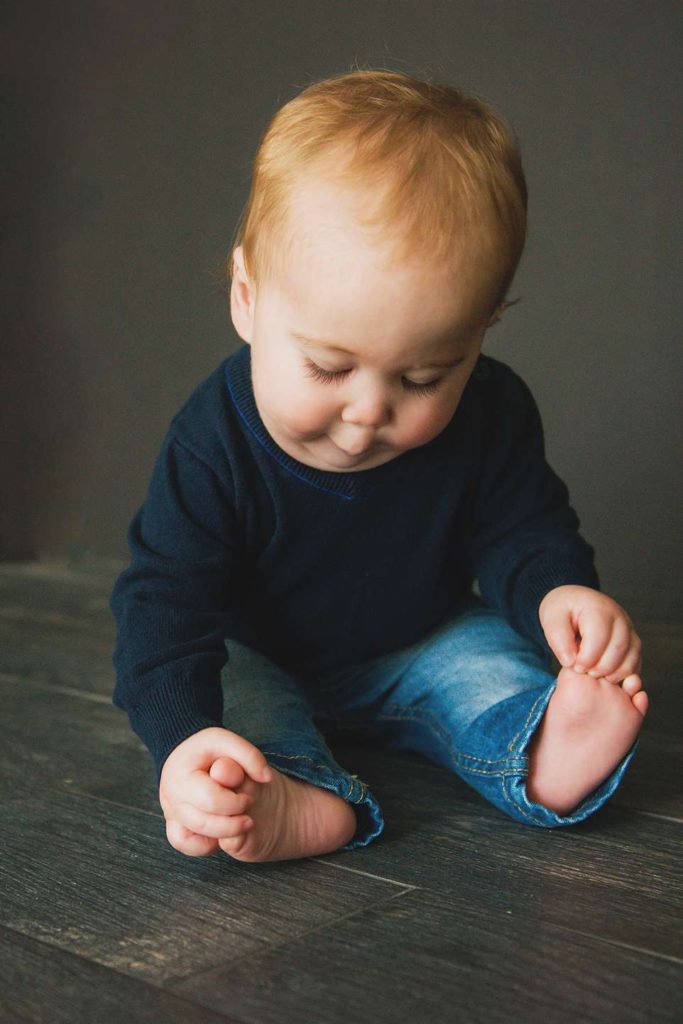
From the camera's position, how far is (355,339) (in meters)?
0.79

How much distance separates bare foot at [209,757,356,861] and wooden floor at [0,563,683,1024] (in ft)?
0.05

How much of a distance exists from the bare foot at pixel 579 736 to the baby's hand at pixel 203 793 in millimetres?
238

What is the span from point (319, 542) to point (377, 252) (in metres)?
0.32

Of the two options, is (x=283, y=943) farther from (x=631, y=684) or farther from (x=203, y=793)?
(x=631, y=684)

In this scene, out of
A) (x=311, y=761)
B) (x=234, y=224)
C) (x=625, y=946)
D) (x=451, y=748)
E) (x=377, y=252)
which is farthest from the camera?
(x=234, y=224)

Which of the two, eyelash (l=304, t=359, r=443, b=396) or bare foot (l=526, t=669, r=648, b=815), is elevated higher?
eyelash (l=304, t=359, r=443, b=396)

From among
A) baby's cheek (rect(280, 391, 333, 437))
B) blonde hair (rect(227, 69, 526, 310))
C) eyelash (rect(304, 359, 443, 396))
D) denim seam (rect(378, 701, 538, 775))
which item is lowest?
denim seam (rect(378, 701, 538, 775))

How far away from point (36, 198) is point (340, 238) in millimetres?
1633

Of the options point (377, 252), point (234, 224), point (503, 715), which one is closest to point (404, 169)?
point (377, 252)

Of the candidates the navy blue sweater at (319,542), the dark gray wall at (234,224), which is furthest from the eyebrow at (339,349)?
the dark gray wall at (234,224)

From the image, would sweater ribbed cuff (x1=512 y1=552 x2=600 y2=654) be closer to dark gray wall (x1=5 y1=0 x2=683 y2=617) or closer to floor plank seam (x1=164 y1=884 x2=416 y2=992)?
floor plank seam (x1=164 y1=884 x2=416 y2=992)

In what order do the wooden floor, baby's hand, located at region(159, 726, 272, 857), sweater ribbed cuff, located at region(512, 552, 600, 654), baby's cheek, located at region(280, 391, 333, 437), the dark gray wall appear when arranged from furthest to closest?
the dark gray wall < sweater ribbed cuff, located at region(512, 552, 600, 654) < baby's cheek, located at region(280, 391, 333, 437) < baby's hand, located at region(159, 726, 272, 857) < the wooden floor

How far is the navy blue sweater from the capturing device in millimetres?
918

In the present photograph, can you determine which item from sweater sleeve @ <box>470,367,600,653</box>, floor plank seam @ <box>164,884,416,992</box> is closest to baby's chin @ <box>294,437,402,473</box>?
sweater sleeve @ <box>470,367,600,653</box>
